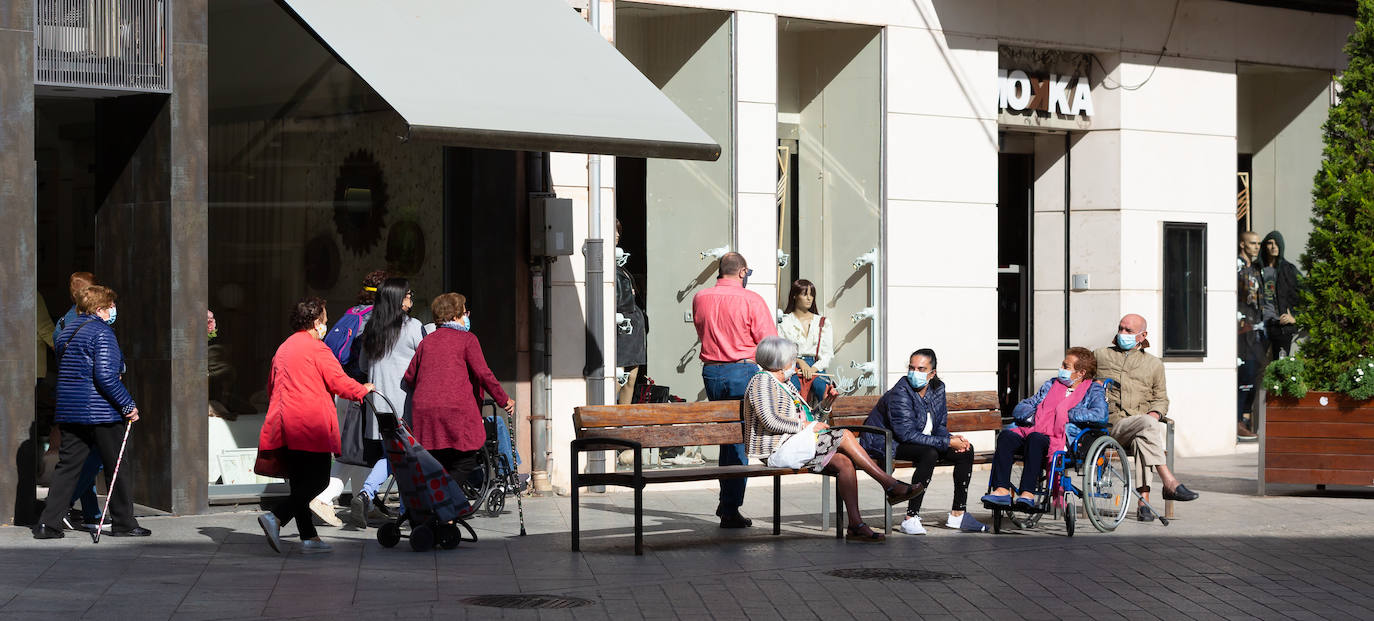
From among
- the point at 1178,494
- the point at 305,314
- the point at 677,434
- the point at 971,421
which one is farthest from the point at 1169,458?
the point at 305,314

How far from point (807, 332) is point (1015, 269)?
10.8ft

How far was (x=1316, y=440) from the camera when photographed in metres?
13.4

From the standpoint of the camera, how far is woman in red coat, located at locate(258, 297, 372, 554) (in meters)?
9.94

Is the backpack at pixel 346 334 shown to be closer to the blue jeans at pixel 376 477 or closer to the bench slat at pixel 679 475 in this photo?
the blue jeans at pixel 376 477

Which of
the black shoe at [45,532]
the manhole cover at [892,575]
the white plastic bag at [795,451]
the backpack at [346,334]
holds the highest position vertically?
the backpack at [346,334]

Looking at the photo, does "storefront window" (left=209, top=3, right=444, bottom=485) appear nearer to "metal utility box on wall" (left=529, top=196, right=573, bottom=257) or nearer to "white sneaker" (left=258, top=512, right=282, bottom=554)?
"metal utility box on wall" (left=529, top=196, right=573, bottom=257)

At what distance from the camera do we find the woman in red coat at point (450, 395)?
10602 millimetres

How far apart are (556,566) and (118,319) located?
4204 mm

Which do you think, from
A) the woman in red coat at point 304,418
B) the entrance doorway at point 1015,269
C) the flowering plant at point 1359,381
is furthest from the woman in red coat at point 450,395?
the entrance doorway at point 1015,269

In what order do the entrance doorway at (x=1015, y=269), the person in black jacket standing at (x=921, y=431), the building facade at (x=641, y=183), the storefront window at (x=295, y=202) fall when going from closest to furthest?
the person in black jacket standing at (x=921, y=431), the building facade at (x=641, y=183), the storefront window at (x=295, y=202), the entrance doorway at (x=1015, y=269)

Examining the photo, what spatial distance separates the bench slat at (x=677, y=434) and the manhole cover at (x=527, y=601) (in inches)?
82.2

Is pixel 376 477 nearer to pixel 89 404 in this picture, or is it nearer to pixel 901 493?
pixel 89 404

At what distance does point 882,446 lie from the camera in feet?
36.2

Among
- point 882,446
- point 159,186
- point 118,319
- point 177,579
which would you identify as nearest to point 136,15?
point 159,186
